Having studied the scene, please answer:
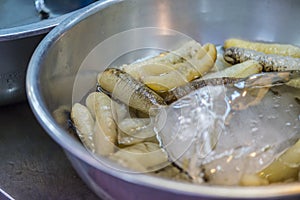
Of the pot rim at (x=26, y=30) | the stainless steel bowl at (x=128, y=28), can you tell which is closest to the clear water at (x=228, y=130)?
the stainless steel bowl at (x=128, y=28)

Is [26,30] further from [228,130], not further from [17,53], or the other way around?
[228,130]

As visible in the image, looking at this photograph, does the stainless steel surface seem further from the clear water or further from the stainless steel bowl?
the clear water

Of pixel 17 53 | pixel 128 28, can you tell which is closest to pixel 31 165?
pixel 17 53

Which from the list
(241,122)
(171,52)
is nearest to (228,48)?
(171,52)

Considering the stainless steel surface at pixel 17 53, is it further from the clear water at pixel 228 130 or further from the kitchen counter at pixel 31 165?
the clear water at pixel 228 130

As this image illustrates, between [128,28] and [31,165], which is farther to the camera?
[128,28]

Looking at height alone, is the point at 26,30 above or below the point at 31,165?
above

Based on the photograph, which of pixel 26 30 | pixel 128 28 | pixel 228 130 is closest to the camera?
pixel 228 130
